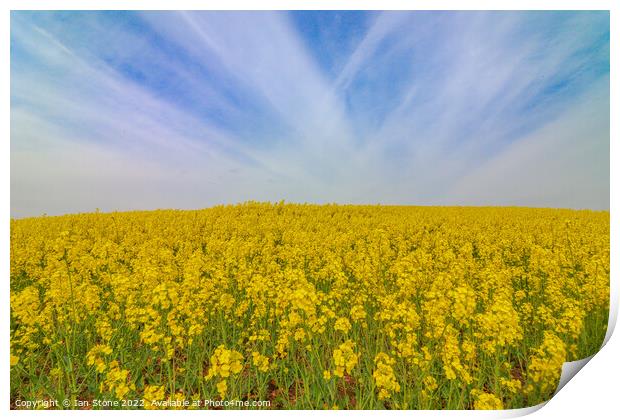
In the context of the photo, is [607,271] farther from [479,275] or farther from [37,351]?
[37,351]

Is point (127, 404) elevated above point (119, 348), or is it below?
below

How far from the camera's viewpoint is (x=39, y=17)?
312 centimetres

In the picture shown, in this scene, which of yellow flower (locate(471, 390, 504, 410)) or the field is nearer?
yellow flower (locate(471, 390, 504, 410))

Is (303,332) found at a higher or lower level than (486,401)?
higher

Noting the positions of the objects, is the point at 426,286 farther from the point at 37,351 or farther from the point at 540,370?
the point at 37,351

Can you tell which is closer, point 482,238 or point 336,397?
point 336,397

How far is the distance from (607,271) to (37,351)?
6.22 metres

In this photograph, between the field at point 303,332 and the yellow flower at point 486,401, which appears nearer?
the yellow flower at point 486,401

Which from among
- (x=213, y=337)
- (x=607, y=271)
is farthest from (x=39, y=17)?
(x=607, y=271)

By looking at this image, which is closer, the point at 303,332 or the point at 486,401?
the point at 486,401

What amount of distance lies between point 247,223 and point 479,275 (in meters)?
5.78

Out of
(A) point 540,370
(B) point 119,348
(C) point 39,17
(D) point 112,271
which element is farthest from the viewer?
(D) point 112,271

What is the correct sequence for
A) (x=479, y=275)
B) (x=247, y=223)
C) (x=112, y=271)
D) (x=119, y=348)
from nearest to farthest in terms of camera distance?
(x=119, y=348), (x=479, y=275), (x=112, y=271), (x=247, y=223)
